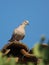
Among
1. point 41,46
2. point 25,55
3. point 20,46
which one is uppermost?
point 20,46

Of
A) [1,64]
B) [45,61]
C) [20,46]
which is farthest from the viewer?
[20,46]

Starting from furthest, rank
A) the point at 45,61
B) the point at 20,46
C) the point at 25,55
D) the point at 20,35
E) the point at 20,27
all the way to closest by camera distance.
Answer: the point at 20,27, the point at 20,35, the point at 20,46, the point at 25,55, the point at 45,61

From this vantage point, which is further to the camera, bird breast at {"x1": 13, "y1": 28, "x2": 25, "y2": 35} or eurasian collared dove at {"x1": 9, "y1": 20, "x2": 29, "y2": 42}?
bird breast at {"x1": 13, "y1": 28, "x2": 25, "y2": 35}

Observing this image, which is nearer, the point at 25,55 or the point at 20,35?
the point at 25,55

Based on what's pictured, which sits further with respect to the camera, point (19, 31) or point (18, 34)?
point (19, 31)

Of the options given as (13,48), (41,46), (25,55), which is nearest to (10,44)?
(13,48)

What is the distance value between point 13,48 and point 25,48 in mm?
373

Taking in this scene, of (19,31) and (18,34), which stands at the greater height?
(19,31)

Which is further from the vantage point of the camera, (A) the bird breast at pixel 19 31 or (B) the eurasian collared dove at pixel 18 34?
(A) the bird breast at pixel 19 31

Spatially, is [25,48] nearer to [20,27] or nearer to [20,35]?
[20,35]

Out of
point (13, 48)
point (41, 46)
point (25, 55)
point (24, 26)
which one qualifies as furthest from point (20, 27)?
point (41, 46)

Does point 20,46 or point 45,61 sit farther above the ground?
point 20,46

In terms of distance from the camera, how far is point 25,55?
3.77 meters

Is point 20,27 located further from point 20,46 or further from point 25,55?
point 25,55
